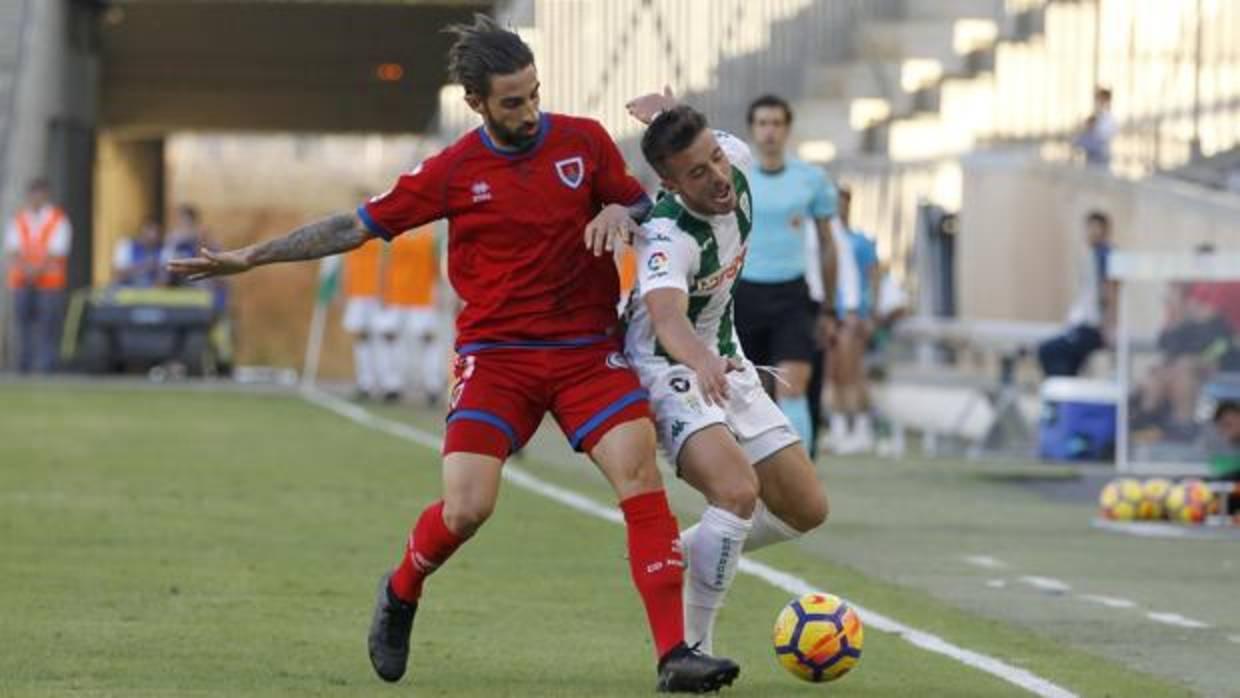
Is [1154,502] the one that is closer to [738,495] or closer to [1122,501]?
[1122,501]

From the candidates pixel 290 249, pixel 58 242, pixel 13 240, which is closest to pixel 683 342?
pixel 290 249

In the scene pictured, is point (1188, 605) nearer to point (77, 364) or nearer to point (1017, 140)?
point (1017, 140)

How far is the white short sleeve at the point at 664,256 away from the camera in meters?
9.34

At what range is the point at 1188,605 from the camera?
12820 mm

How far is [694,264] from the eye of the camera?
31.0ft

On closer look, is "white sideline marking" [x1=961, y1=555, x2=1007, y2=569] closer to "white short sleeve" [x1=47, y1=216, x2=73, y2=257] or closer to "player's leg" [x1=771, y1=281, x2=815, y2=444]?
"player's leg" [x1=771, y1=281, x2=815, y2=444]

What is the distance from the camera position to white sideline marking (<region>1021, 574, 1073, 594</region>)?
13312 mm

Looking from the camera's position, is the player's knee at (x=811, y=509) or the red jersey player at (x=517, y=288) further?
the player's knee at (x=811, y=509)

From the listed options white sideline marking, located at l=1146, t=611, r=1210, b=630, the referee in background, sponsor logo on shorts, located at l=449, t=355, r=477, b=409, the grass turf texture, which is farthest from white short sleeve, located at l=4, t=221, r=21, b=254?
sponsor logo on shorts, located at l=449, t=355, r=477, b=409

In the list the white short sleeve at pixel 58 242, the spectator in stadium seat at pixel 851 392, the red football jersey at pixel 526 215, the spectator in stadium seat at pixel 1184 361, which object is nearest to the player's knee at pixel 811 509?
the red football jersey at pixel 526 215

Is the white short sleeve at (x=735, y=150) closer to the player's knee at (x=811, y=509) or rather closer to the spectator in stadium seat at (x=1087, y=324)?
the player's knee at (x=811, y=509)

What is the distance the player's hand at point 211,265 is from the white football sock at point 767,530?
5.55ft

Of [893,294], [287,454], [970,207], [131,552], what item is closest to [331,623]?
[131,552]

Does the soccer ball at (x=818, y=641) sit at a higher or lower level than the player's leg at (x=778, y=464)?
lower
